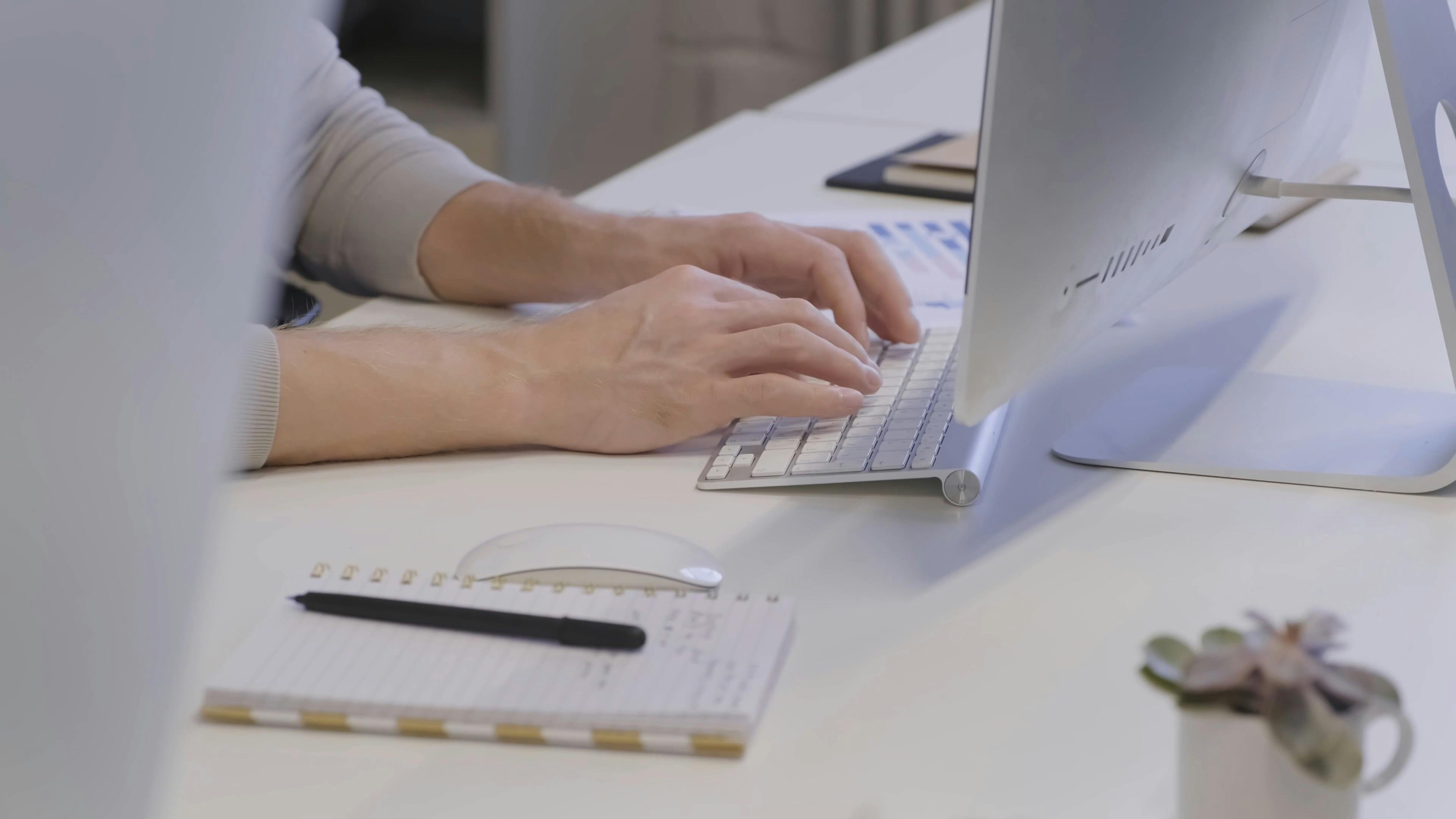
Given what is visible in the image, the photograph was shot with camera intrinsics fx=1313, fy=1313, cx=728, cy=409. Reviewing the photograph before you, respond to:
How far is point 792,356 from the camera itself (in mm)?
750

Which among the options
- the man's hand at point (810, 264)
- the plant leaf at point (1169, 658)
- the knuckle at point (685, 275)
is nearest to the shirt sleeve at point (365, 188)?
the man's hand at point (810, 264)

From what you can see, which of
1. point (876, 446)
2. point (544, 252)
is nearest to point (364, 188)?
point (544, 252)

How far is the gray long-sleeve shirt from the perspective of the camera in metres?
1.06

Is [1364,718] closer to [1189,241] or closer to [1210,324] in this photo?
[1189,241]

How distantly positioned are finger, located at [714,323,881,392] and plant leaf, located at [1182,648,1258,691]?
413 millimetres

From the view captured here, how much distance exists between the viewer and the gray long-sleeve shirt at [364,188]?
3.49 feet

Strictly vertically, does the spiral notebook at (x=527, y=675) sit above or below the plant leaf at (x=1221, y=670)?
below

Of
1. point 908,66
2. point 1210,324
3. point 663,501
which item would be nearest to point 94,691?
point 663,501

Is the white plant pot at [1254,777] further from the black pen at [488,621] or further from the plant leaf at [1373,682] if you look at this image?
the black pen at [488,621]

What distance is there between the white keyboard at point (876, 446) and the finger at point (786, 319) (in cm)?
4

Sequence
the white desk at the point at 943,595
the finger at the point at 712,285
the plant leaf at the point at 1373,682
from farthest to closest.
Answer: the finger at the point at 712,285
the white desk at the point at 943,595
the plant leaf at the point at 1373,682

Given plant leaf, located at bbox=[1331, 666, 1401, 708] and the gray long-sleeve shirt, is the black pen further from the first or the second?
the gray long-sleeve shirt

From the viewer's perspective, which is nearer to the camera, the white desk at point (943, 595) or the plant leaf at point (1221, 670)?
the plant leaf at point (1221, 670)

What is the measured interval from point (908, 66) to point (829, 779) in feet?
5.15
